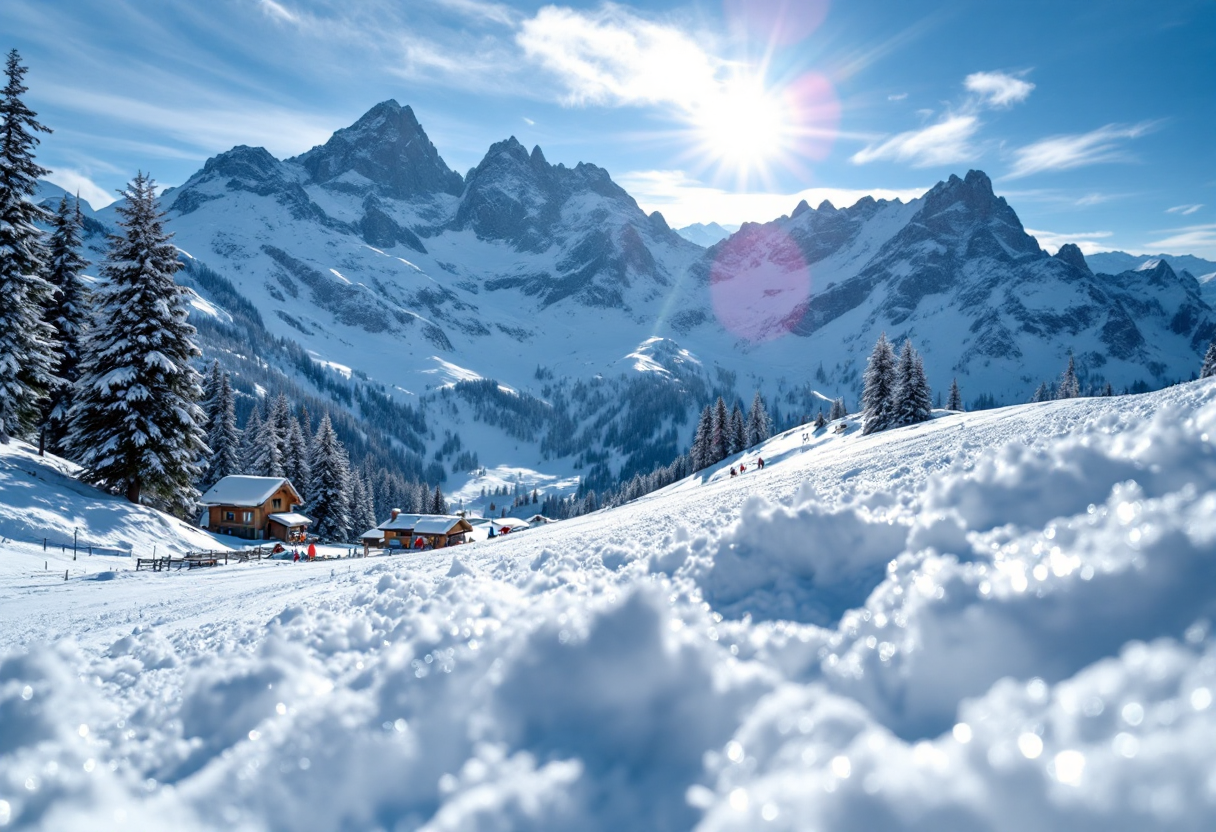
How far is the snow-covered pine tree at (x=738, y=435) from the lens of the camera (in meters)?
68.4

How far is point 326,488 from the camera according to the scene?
50.7 meters

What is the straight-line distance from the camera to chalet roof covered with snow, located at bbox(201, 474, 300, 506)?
43875 mm

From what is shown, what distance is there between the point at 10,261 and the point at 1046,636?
113 ft

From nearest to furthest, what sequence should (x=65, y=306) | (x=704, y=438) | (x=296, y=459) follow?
(x=65, y=306) < (x=296, y=459) < (x=704, y=438)

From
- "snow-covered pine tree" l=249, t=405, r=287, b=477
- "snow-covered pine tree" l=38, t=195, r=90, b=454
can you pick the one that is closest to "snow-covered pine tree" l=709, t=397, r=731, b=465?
"snow-covered pine tree" l=249, t=405, r=287, b=477

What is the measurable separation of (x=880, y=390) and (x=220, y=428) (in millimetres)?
58333

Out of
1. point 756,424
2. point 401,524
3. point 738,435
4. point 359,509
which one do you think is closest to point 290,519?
point 401,524

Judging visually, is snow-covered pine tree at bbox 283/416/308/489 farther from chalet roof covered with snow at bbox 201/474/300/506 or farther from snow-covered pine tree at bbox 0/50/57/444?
snow-covered pine tree at bbox 0/50/57/444

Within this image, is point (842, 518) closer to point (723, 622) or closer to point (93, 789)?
point (723, 622)

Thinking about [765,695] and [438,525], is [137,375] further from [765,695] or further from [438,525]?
[438,525]

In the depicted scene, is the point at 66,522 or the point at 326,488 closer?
the point at 66,522

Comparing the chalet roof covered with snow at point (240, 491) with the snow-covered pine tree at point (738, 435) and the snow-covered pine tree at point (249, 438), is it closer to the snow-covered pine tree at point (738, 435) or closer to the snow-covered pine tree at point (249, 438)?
the snow-covered pine tree at point (249, 438)

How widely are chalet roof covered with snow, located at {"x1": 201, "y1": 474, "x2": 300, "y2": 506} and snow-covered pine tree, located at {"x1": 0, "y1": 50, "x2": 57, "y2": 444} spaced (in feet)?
62.1

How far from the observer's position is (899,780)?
2395 mm
